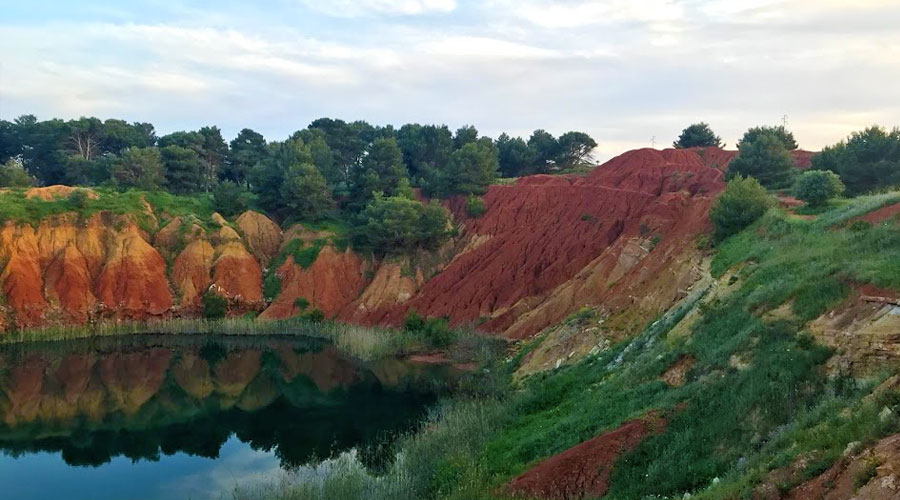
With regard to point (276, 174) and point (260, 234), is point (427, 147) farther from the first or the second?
point (260, 234)

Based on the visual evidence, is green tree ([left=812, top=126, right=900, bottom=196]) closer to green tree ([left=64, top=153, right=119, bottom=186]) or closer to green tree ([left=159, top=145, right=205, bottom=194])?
green tree ([left=159, top=145, right=205, bottom=194])

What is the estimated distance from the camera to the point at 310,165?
61.6 metres

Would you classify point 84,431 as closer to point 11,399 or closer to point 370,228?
point 11,399

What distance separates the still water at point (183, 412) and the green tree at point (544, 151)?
42.6 m

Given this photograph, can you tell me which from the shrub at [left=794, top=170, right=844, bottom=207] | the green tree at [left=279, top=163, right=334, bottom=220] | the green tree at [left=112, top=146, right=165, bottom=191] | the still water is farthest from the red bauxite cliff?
the shrub at [left=794, top=170, right=844, bottom=207]

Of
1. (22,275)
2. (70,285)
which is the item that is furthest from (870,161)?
(22,275)

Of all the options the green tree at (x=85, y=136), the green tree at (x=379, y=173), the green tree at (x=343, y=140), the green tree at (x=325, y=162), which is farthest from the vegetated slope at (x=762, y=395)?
the green tree at (x=85, y=136)

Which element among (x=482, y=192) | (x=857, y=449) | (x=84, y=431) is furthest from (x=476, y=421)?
(x=482, y=192)

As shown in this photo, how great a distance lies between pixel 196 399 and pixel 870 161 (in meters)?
41.2

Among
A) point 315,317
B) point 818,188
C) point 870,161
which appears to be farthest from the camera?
point 315,317

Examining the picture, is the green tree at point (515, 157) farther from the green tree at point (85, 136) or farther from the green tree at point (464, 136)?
the green tree at point (85, 136)

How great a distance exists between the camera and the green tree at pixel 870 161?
129 ft

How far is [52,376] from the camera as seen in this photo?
121ft

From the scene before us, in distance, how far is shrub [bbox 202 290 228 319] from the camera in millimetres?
52406
